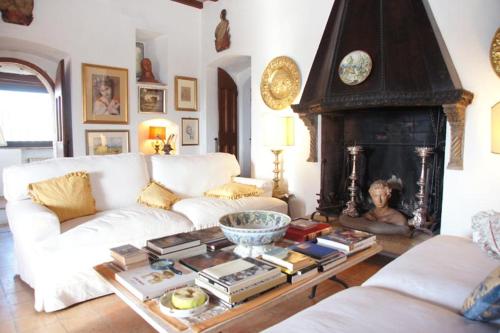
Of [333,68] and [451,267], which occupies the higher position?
[333,68]

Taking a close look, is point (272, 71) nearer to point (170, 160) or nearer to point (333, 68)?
point (333, 68)

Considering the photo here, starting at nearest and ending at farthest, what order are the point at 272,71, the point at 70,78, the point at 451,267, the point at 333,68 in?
the point at 451,267
the point at 333,68
the point at 272,71
the point at 70,78

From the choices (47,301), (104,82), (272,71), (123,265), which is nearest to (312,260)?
(123,265)

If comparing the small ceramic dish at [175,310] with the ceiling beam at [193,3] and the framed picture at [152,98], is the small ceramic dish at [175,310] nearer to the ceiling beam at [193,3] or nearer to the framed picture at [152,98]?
the framed picture at [152,98]

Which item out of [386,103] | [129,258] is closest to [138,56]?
[386,103]

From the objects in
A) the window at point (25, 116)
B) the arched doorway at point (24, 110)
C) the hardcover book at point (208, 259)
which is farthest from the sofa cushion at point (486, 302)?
the window at point (25, 116)

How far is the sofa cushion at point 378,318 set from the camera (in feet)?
3.22

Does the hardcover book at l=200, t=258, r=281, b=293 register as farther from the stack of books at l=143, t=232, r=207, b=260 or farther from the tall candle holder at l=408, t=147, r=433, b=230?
the tall candle holder at l=408, t=147, r=433, b=230

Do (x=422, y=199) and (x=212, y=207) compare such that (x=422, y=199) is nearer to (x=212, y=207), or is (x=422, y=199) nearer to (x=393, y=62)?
(x=393, y=62)

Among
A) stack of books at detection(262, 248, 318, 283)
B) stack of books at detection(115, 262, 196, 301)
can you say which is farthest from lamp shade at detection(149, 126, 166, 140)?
stack of books at detection(262, 248, 318, 283)

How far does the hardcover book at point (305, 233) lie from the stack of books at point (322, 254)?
0.51 feet

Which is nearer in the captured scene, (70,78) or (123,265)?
(123,265)

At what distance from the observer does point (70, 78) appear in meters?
4.48

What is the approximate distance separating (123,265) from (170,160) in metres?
1.83
